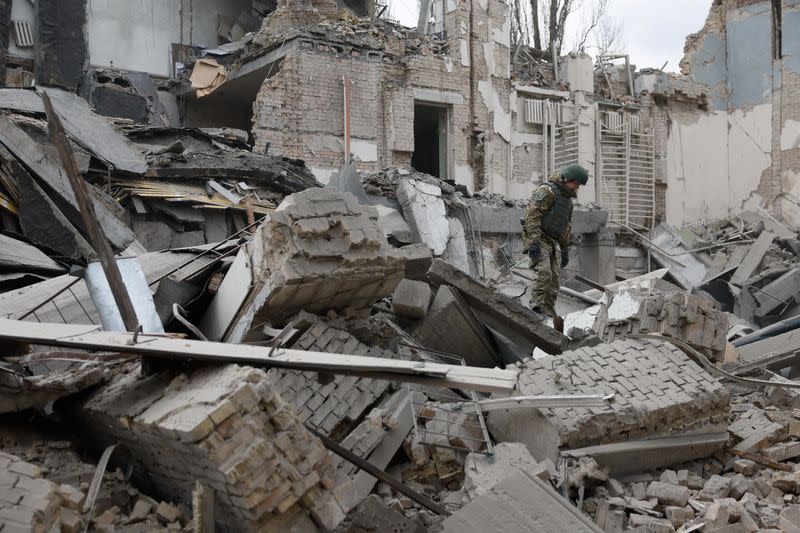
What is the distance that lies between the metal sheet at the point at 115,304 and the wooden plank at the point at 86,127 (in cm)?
419

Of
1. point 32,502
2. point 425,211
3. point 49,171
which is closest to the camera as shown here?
point 32,502

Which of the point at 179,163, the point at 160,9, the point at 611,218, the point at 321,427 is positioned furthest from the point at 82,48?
the point at 321,427

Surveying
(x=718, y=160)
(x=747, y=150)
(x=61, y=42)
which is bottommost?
(x=718, y=160)

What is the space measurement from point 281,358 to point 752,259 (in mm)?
12426

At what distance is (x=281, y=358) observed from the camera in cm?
301

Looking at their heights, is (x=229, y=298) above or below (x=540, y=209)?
below

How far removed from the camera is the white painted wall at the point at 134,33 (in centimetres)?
1669

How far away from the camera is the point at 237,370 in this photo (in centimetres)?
293

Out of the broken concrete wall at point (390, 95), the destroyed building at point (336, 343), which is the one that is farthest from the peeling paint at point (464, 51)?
the destroyed building at point (336, 343)

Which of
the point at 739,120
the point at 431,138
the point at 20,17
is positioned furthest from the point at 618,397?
the point at 739,120

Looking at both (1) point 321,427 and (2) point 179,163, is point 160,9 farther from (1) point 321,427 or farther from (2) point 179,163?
(1) point 321,427

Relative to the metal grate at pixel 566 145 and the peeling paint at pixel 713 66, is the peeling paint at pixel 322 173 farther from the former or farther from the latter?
the peeling paint at pixel 713 66

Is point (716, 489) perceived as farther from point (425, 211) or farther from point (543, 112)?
point (543, 112)

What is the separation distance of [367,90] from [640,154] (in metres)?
6.95
